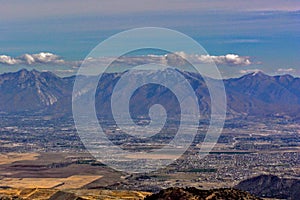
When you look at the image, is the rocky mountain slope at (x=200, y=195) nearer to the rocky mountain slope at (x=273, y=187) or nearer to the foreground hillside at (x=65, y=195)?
the foreground hillside at (x=65, y=195)

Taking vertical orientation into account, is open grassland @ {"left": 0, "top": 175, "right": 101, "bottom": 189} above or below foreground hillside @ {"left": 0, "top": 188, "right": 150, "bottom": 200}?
below

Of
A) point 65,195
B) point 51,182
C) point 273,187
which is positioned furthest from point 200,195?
point 51,182

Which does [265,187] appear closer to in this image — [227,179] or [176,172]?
[227,179]

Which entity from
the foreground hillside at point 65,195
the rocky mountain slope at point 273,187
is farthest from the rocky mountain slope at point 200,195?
the rocky mountain slope at point 273,187

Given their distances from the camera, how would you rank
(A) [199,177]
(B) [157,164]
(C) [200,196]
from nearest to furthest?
1. (C) [200,196]
2. (A) [199,177]
3. (B) [157,164]

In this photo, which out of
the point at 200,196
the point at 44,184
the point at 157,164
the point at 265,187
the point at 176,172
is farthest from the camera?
the point at 157,164

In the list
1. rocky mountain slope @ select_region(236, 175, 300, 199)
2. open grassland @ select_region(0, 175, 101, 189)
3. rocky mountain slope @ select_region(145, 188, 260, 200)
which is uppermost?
rocky mountain slope @ select_region(145, 188, 260, 200)

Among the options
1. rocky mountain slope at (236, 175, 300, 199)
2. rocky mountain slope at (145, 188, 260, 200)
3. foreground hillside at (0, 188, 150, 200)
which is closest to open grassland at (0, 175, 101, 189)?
foreground hillside at (0, 188, 150, 200)

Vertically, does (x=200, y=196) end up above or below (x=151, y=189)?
above

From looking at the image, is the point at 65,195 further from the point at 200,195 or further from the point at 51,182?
the point at 51,182

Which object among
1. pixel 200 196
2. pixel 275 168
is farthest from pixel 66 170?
pixel 200 196

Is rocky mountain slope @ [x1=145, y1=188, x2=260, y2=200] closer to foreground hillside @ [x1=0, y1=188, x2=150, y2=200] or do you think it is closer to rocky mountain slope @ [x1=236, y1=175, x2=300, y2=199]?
foreground hillside @ [x1=0, y1=188, x2=150, y2=200]
